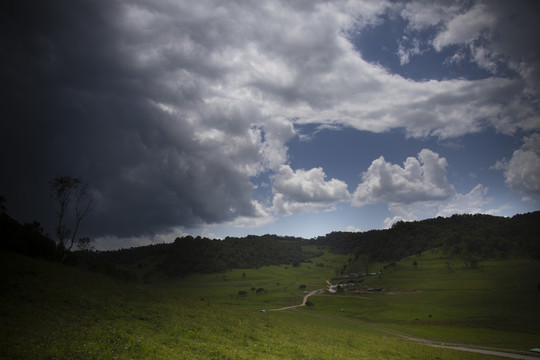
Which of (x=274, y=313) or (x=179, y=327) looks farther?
(x=274, y=313)

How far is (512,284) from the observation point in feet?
383

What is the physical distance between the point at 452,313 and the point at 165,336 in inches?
3944

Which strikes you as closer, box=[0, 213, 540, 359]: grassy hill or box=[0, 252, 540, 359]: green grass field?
box=[0, 252, 540, 359]: green grass field

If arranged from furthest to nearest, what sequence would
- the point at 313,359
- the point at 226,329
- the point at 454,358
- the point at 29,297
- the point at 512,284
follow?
the point at 512,284 → the point at 454,358 → the point at 226,329 → the point at 29,297 → the point at 313,359

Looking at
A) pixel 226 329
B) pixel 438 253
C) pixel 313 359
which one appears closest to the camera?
pixel 313 359

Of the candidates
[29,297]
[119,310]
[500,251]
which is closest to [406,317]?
[119,310]

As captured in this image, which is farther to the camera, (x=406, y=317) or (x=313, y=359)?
(x=406, y=317)

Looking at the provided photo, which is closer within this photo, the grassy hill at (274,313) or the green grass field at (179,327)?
the green grass field at (179,327)

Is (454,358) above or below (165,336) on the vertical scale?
below

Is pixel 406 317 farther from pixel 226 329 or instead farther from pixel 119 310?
pixel 119 310

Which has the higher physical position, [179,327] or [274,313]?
[179,327]

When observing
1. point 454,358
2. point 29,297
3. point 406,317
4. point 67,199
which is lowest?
point 406,317

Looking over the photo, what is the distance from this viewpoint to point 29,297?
98.3ft

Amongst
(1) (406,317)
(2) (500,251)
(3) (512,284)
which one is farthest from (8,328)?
(2) (500,251)
